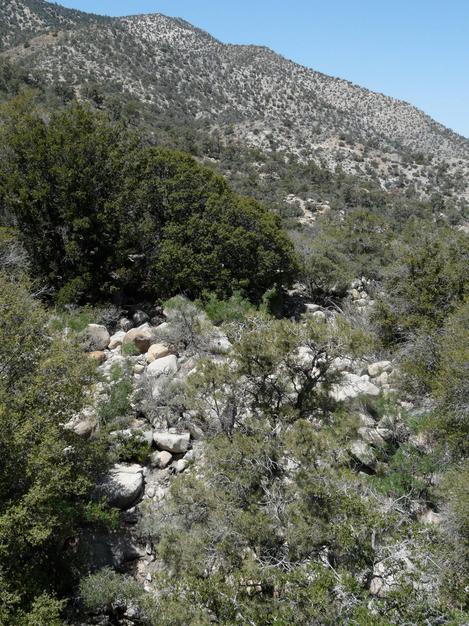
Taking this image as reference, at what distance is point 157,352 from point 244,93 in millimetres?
63900

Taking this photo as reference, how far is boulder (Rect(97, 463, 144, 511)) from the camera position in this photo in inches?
376

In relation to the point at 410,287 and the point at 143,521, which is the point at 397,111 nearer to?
the point at 410,287

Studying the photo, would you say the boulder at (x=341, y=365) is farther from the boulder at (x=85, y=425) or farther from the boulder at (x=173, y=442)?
the boulder at (x=85, y=425)

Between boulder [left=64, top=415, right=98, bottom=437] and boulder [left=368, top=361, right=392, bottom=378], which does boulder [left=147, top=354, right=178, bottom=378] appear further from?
boulder [left=368, top=361, right=392, bottom=378]

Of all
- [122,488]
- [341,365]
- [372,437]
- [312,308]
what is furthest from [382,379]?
[312,308]

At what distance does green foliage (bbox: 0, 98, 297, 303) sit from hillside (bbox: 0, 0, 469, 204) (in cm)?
3298

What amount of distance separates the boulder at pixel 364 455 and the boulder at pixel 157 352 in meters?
6.47

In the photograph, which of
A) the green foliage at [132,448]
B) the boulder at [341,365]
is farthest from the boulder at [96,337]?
the boulder at [341,365]

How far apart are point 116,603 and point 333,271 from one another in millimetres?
20284

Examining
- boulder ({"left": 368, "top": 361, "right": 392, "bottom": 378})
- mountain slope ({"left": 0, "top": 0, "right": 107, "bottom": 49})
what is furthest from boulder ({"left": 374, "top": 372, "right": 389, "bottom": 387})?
mountain slope ({"left": 0, "top": 0, "right": 107, "bottom": 49})

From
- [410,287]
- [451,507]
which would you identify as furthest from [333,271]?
[451,507]

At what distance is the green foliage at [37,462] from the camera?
6.73 metres

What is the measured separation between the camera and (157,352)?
47.5ft

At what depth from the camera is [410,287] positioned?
16.0 metres
